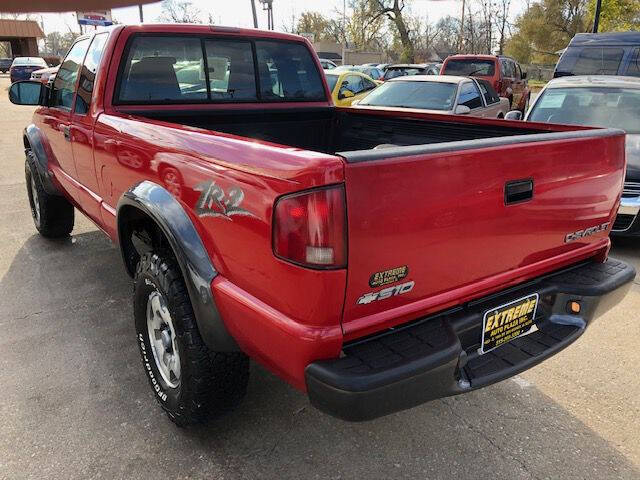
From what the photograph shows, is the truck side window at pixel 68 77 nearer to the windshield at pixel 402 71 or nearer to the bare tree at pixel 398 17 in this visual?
the windshield at pixel 402 71

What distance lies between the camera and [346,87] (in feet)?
37.9

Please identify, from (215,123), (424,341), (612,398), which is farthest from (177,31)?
(612,398)

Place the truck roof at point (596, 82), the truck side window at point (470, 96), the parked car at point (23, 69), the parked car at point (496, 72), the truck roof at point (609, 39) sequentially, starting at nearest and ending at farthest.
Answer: the truck roof at point (596, 82), the truck side window at point (470, 96), the truck roof at point (609, 39), the parked car at point (496, 72), the parked car at point (23, 69)

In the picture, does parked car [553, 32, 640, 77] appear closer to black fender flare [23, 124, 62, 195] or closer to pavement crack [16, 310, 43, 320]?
black fender flare [23, 124, 62, 195]

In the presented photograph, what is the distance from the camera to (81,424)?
8.57ft

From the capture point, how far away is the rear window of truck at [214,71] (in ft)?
11.1

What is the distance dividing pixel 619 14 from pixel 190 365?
2974 centimetres

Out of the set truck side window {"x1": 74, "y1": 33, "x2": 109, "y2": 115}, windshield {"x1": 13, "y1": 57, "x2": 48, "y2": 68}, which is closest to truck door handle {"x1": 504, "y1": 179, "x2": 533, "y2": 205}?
truck side window {"x1": 74, "y1": 33, "x2": 109, "y2": 115}

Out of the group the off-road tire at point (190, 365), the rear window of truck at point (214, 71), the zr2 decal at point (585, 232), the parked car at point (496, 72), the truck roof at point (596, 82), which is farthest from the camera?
the parked car at point (496, 72)

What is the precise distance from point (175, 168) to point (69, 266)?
2.83 m

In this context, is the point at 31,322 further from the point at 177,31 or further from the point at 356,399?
the point at 356,399

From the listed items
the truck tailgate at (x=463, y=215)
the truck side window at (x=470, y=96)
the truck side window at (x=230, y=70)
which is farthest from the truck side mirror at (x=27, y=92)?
the truck side window at (x=470, y=96)

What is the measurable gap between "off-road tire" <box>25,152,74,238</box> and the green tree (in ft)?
85.8

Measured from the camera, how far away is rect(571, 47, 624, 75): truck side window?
1017cm
